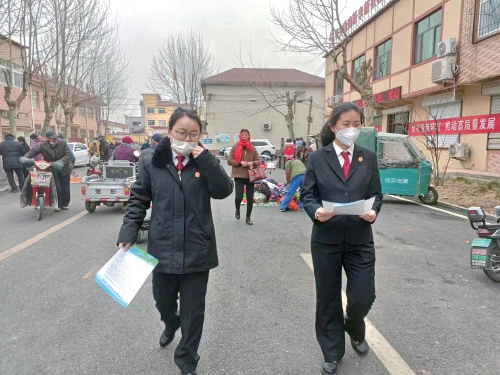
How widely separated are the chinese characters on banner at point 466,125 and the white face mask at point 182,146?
38.4ft

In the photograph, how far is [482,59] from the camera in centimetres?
1310

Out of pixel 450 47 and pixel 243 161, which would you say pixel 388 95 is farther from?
pixel 243 161

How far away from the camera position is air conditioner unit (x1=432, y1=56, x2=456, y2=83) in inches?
564

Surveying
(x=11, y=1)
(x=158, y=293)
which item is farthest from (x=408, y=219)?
(x=11, y=1)

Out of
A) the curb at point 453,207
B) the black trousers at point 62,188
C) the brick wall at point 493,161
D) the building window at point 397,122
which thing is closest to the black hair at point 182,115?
the black trousers at point 62,188

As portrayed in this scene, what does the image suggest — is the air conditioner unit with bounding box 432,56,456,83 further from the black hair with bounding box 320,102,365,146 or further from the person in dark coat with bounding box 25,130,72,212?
the black hair with bounding box 320,102,365,146

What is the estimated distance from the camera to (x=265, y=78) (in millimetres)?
39062

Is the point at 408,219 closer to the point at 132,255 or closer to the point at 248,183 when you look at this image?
the point at 248,183

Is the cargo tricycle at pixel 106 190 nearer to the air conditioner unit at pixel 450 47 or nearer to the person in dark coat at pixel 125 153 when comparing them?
the person in dark coat at pixel 125 153

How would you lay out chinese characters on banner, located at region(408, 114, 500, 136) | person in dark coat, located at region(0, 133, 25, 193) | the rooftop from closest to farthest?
1. person in dark coat, located at region(0, 133, 25, 193)
2. chinese characters on banner, located at region(408, 114, 500, 136)
3. the rooftop

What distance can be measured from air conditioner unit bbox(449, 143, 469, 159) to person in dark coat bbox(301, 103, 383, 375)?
1430 centimetres

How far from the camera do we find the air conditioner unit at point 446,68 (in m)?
14.3

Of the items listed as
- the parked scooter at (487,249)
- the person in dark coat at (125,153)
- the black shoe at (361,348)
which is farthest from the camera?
the person in dark coat at (125,153)

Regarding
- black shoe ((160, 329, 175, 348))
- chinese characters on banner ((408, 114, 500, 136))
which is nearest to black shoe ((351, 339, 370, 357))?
black shoe ((160, 329, 175, 348))
